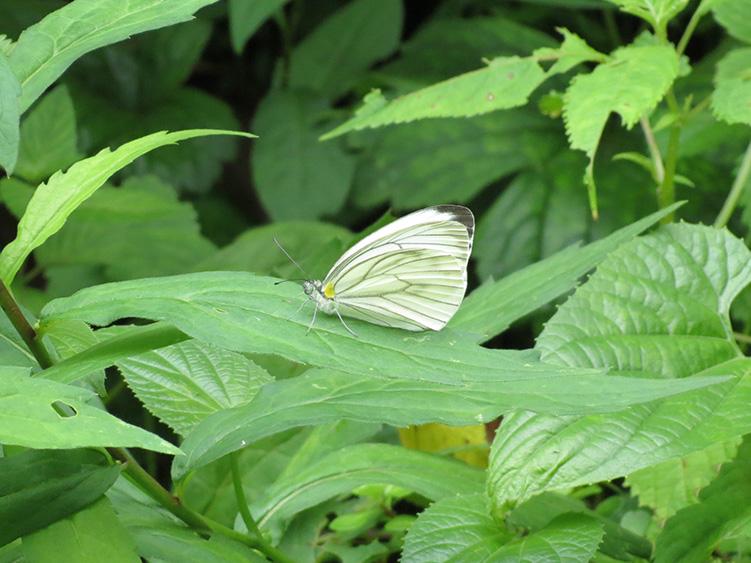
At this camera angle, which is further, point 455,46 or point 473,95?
point 455,46

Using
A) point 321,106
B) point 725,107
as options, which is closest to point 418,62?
point 321,106

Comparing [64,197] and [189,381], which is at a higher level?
[64,197]

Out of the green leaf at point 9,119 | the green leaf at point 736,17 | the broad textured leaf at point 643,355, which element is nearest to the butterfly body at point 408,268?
the broad textured leaf at point 643,355

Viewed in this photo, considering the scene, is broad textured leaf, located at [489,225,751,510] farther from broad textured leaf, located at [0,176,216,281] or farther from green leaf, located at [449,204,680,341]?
broad textured leaf, located at [0,176,216,281]

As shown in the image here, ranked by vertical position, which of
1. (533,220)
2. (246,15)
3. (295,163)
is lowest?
(533,220)

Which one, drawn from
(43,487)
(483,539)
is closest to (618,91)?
(483,539)

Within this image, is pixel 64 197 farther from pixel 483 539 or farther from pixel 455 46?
pixel 455 46

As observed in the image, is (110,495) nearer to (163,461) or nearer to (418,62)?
(163,461)
